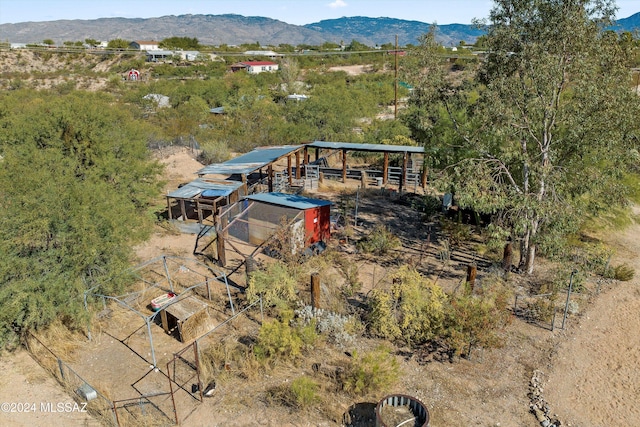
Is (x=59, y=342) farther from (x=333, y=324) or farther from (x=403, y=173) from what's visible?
(x=403, y=173)

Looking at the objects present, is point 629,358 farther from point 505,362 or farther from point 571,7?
point 571,7

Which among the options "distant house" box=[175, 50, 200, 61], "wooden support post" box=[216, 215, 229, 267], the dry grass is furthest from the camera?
"distant house" box=[175, 50, 200, 61]

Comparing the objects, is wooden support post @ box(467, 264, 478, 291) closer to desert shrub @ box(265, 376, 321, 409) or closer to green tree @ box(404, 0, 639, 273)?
green tree @ box(404, 0, 639, 273)

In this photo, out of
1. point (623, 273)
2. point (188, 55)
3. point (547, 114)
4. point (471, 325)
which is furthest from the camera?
point (188, 55)

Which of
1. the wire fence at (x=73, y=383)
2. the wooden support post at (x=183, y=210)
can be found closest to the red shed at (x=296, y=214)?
the wooden support post at (x=183, y=210)

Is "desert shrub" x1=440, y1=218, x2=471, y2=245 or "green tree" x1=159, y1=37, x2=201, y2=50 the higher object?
"green tree" x1=159, y1=37, x2=201, y2=50

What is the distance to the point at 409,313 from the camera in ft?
39.5

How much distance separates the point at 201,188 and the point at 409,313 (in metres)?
12.1

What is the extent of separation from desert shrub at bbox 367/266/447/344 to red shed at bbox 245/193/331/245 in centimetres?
538

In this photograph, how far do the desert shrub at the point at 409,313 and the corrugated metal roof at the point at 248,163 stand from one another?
1138 centimetres

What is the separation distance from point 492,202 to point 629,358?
524 cm

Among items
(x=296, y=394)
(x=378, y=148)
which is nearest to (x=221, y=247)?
(x=296, y=394)

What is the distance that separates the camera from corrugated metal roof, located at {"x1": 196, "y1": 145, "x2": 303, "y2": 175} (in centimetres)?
2243

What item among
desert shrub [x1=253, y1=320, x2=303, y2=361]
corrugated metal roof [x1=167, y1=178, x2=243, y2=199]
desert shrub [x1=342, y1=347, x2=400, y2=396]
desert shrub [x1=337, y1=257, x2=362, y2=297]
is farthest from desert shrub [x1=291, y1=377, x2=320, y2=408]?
corrugated metal roof [x1=167, y1=178, x2=243, y2=199]
